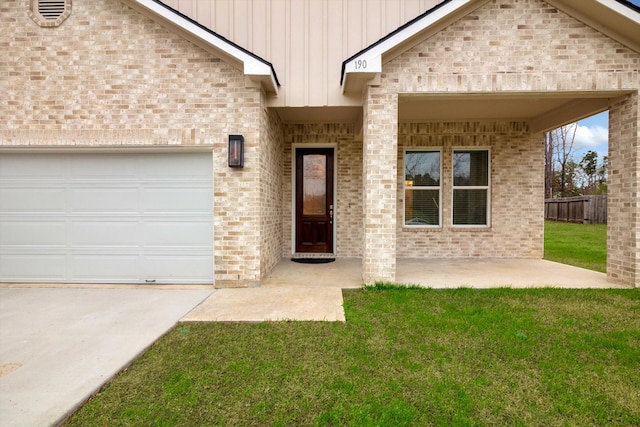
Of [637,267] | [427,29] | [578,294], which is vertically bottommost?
[578,294]

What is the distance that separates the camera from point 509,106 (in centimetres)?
682

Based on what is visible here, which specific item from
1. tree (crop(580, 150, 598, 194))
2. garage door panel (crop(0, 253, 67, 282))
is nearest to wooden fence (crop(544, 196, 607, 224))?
tree (crop(580, 150, 598, 194))

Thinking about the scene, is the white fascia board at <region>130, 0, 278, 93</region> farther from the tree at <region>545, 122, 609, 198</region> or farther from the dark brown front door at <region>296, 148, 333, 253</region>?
the tree at <region>545, 122, 609, 198</region>

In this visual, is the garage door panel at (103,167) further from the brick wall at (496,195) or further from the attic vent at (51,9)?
the brick wall at (496,195)

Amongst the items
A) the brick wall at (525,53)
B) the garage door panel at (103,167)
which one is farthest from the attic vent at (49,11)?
the brick wall at (525,53)

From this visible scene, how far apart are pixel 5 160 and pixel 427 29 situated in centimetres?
783

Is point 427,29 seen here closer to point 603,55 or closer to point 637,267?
point 603,55

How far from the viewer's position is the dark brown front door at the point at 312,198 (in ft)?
26.8

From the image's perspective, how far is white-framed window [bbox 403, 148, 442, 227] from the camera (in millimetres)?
8203

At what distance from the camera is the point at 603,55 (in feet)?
16.8

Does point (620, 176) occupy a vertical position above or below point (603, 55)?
below

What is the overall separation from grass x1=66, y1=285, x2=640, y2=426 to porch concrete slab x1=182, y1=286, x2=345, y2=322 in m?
0.23

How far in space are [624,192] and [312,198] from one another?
20.3 ft

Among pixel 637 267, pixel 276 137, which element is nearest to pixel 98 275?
pixel 276 137
